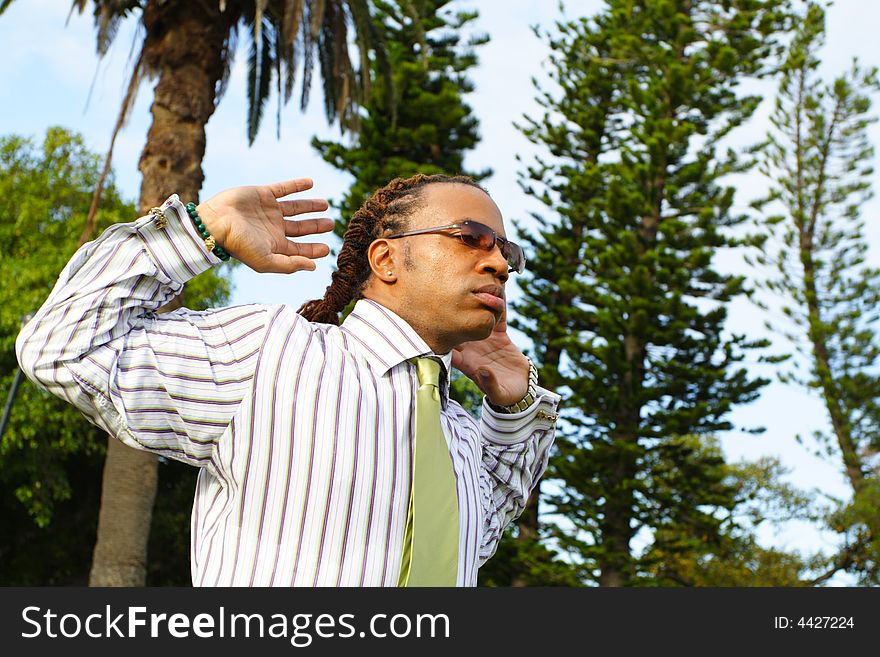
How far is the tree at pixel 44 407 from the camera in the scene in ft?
56.3

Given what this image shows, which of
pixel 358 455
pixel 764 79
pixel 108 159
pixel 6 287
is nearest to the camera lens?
pixel 358 455

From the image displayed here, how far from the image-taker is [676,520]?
57.0 ft

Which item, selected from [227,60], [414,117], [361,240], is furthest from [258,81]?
[361,240]

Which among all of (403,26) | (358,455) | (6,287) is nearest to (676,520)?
(403,26)

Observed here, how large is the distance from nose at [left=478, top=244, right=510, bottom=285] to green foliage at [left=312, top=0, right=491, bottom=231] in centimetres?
1617

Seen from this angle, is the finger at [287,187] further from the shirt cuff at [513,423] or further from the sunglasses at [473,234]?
the shirt cuff at [513,423]

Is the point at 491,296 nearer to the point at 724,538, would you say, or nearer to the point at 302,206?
the point at 302,206

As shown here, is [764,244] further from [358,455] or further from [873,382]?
[358,455]

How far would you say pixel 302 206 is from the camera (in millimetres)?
2301

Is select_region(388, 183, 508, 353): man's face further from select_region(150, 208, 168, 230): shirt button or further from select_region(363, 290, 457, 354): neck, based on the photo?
select_region(150, 208, 168, 230): shirt button

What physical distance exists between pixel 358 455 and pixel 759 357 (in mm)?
17008

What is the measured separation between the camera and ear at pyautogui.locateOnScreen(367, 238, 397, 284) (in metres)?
2.31

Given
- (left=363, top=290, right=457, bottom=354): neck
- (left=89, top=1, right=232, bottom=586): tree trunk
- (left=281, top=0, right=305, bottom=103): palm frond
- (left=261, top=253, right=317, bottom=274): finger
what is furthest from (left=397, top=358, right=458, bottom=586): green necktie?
(left=281, top=0, right=305, bottom=103): palm frond

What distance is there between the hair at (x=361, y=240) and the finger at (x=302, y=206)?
138 millimetres
